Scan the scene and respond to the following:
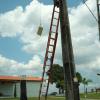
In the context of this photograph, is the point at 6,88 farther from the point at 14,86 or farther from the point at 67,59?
the point at 67,59

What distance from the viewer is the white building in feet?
291

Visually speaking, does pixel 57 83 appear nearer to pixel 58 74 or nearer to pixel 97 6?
pixel 58 74

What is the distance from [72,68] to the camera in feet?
50.3

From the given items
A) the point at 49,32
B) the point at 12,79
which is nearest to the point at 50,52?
the point at 49,32

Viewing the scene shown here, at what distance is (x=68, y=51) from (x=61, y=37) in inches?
28.3

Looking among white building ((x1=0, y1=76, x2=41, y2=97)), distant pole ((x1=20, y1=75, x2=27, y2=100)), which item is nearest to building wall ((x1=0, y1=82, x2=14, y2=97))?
white building ((x1=0, y1=76, x2=41, y2=97))

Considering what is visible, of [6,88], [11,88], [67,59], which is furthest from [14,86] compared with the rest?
[67,59]

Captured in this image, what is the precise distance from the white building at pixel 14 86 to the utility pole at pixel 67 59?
71375mm

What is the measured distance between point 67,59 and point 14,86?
79.6 m

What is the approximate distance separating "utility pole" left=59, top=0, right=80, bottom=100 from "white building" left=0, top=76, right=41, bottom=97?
71375 mm

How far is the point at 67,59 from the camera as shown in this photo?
15375 millimetres

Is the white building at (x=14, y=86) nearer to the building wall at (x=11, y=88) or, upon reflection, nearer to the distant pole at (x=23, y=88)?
the building wall at (x=11, y=88)

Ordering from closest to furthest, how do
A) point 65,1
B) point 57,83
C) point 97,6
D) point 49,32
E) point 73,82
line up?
point 97,6
point 73,82
point 65,1
point 49,32
point 57,83

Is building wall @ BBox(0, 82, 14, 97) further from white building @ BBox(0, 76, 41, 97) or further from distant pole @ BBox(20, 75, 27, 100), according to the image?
distant pole @ BBox(20, 75, 27, 100)
